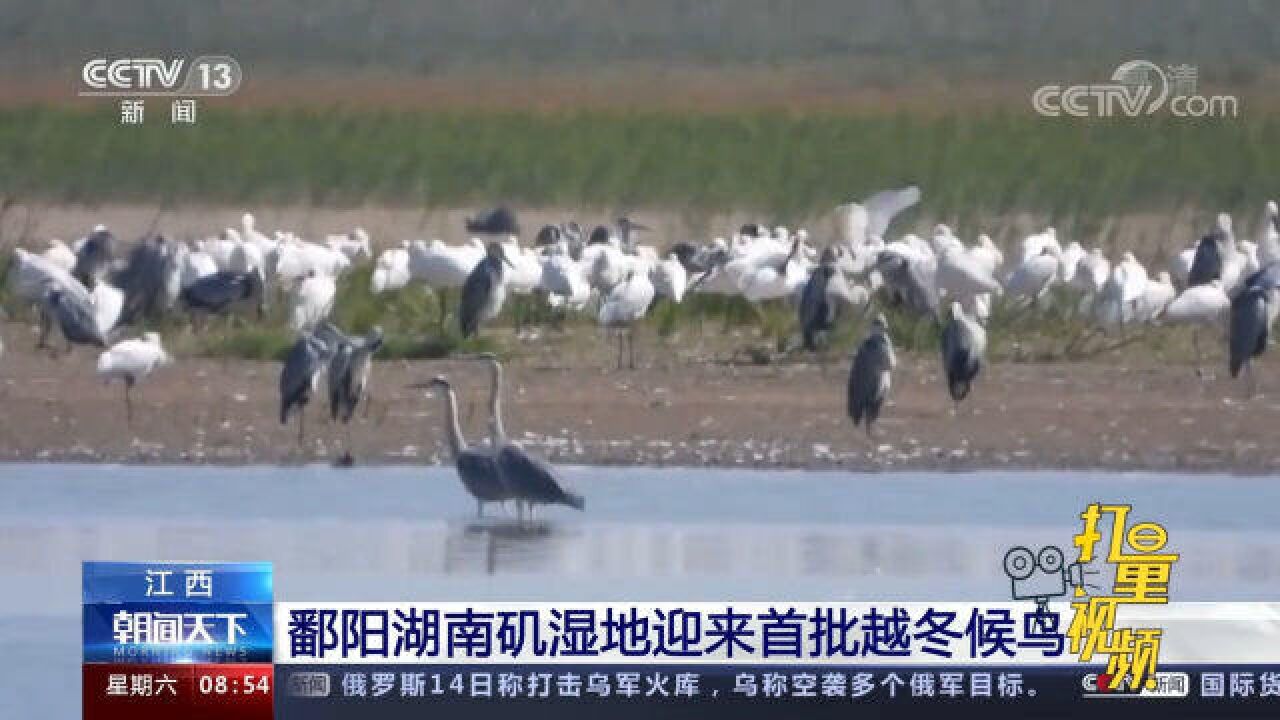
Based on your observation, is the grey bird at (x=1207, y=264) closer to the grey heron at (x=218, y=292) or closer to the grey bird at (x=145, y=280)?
the grey heron at (x=218, y=292)

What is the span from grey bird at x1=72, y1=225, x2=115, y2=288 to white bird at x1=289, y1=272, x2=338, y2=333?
1.85 meters

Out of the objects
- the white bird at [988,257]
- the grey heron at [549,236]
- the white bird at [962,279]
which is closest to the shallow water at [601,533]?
the white bird at [962,279]

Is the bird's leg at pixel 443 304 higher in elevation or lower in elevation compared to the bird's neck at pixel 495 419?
higher

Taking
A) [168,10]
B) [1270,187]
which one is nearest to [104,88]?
[168,10]

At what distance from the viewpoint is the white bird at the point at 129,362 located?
47.1 feet

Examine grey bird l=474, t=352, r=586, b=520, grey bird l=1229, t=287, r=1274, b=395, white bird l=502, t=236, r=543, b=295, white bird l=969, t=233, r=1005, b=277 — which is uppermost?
white bird l=969, t=233, r=1005, b=277

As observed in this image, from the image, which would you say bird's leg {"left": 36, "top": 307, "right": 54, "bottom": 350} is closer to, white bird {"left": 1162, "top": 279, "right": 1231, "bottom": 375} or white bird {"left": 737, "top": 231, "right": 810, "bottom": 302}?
white bird {"left": 737, "top": 231, "right": 810, "bottom": 302}

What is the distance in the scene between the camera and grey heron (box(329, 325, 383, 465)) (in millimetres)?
13789

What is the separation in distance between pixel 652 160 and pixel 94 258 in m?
14.2

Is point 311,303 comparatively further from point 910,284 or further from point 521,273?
point 910,284

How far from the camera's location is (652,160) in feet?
107

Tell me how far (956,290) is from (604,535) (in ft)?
19.6

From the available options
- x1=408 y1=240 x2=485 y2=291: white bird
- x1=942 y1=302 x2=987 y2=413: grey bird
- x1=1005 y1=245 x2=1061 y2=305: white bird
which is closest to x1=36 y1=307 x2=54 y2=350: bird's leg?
x1=408 y1=240 x2=485 y2=291: white bird

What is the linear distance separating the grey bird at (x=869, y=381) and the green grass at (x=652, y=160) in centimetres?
1285
